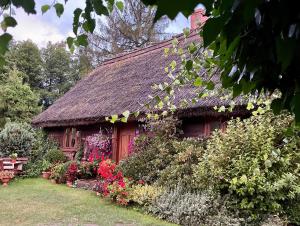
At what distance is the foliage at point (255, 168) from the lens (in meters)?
6.99

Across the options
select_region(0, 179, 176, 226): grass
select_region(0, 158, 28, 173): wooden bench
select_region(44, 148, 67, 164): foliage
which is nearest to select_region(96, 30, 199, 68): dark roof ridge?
select_region(44, 148, 67, 164): foliage

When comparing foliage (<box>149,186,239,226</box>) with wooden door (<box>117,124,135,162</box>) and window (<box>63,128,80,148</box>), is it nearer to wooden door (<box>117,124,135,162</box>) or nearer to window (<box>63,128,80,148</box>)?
wooden door (<box>117,124,135,162</box>)

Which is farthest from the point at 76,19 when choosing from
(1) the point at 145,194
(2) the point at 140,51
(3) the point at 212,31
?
(2) the point at 140,51

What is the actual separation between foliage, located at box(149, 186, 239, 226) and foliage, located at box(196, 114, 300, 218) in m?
0.34

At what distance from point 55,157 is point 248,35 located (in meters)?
14.5

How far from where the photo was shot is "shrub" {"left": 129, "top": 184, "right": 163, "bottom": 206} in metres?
8.48

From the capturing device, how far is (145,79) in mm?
13992

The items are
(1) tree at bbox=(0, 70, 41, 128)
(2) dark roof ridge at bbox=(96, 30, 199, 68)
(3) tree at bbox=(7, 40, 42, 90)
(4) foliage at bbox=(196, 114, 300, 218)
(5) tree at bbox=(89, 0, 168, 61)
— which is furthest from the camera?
(3) tree at bbox=(7, 40, 42, 90)

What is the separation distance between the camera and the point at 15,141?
47.8 feet

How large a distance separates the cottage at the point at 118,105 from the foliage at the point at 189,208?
2.60m

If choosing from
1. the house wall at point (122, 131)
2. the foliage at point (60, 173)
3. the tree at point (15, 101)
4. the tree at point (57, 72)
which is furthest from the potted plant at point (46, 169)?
the tree at point (57, 72)

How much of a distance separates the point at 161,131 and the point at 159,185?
77.9 inches

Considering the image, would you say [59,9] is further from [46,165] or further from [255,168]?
[46,165]

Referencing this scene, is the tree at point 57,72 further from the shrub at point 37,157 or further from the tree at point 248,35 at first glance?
the tree at point 248,35
